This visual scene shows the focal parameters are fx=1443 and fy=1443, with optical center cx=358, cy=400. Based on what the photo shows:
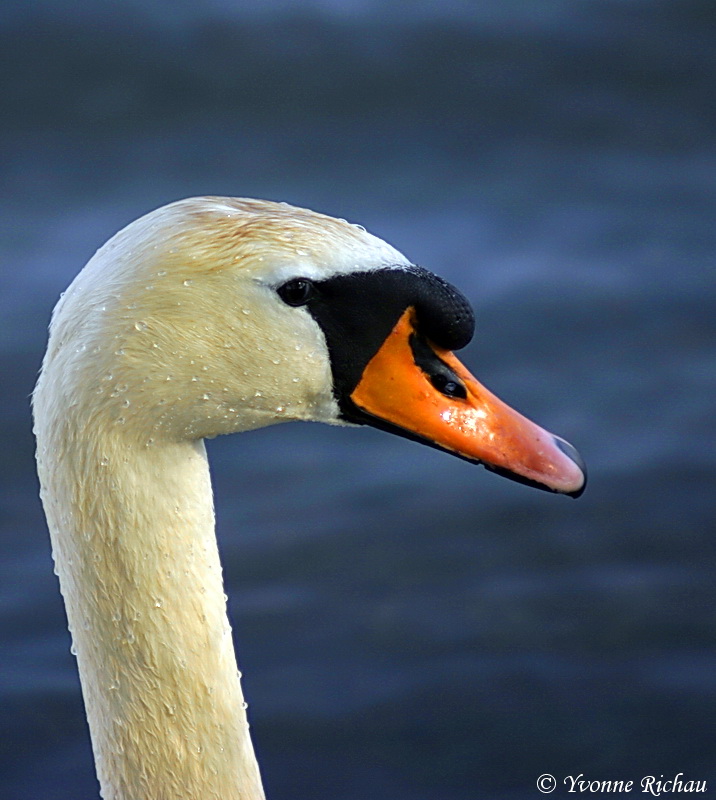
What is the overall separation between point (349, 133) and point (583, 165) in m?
1.10

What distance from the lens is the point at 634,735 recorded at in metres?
4.68

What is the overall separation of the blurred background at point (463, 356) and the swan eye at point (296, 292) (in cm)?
216

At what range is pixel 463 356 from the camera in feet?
19.0

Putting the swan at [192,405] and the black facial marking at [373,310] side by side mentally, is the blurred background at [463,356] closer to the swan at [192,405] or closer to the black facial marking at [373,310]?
the swan at [192,405]

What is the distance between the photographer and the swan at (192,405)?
285 cm

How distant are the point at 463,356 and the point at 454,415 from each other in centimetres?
273

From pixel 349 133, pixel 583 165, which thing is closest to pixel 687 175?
pixel 583 165

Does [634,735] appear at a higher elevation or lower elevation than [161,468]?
lower

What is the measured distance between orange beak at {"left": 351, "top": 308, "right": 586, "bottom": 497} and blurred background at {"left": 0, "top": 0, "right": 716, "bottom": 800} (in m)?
1.75

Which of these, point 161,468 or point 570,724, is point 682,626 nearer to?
point 570,724
